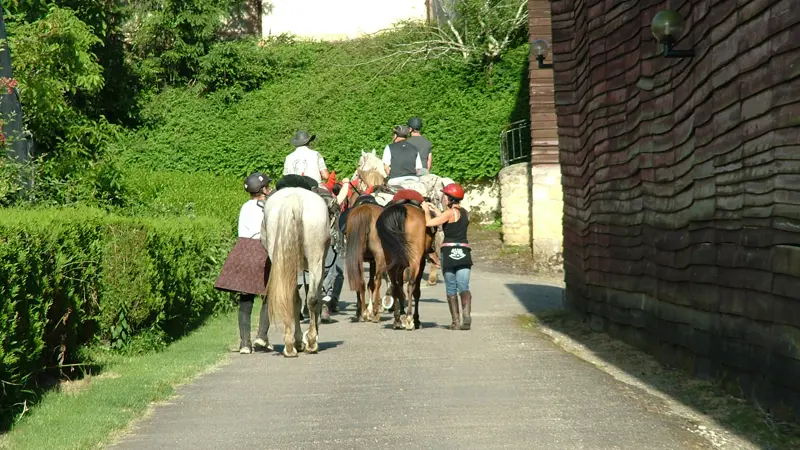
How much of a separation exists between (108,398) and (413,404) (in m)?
2.37

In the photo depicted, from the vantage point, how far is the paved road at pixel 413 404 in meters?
7.75

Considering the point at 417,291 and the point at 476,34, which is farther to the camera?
the point at 476,34

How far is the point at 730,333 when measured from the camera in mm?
9438

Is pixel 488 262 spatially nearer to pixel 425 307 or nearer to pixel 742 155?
pixel 425 307

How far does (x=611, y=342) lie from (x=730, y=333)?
172 inches

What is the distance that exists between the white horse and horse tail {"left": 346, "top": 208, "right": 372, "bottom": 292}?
250cm

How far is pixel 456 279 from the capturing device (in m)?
14.8

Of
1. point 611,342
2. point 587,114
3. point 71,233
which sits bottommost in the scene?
point 611,342

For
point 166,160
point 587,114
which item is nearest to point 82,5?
point 166,160

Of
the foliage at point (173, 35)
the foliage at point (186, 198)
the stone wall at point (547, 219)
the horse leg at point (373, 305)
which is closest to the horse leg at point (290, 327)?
the horse leg at point (373, 305)

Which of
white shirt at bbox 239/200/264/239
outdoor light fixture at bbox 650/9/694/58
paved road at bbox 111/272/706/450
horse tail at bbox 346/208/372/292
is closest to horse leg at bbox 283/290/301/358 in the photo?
paved road at bbox 111/272/706/450

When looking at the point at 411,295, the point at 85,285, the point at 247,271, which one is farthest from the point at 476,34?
the point at 85,285

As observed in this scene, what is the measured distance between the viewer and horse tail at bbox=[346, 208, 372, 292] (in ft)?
49.8

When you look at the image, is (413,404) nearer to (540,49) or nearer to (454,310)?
(454,310)
